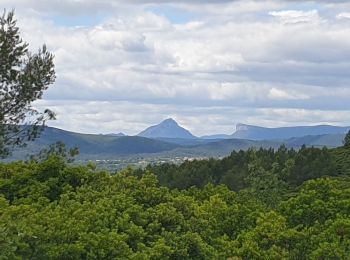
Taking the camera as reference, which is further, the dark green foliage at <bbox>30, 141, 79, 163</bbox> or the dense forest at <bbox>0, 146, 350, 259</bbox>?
the dark green foliage at <bbox>30, 141, 79, 163</bbox>

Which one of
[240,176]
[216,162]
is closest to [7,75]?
[240,176]

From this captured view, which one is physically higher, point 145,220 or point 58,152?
point 58,152

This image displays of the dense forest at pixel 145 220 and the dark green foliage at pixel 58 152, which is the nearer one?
the dense forest at pixel 145 220

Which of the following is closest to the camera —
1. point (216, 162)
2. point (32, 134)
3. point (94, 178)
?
point (94, 178)

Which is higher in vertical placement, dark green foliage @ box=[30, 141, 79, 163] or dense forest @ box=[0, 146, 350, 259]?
dark green foliage @ box=[30, 141, 79, 163]

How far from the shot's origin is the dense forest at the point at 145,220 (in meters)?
21.0

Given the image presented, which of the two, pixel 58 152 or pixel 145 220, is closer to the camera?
pixel 145 220

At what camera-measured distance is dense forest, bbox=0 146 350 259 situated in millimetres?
21000

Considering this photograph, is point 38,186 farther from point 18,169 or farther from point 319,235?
point 319,235

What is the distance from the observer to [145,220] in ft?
78.1

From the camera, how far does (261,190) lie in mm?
73438

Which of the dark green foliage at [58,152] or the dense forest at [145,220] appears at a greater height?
the dark green foliage at [58,152]

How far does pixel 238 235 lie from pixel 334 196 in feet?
18.0

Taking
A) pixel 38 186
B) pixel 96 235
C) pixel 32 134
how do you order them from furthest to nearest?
pixel 32 134, pixel 38 186, pixel 96 235
